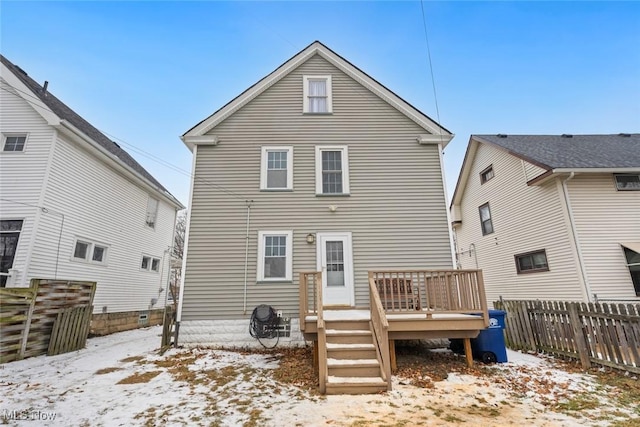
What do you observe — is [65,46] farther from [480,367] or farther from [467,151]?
[467,151]

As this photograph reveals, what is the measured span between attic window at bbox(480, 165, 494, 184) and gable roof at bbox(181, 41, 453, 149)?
5.68m

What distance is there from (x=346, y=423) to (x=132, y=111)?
737 inches

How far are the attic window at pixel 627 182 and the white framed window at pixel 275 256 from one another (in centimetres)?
Answer: 1104

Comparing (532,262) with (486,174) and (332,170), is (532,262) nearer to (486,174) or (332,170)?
(486,174)

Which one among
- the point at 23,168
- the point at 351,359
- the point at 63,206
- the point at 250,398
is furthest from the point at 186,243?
the point at 351,359

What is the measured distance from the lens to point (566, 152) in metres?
11.0


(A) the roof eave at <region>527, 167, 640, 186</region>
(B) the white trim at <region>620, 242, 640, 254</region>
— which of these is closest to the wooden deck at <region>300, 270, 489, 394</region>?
(A) the roof eave at <region>527, 167, 640, 186</region>

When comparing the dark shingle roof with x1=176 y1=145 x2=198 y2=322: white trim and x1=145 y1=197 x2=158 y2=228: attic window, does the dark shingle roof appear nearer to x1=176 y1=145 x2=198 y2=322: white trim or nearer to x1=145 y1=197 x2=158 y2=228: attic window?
x1=176 y1=145 x2=198 y2=322: white trim

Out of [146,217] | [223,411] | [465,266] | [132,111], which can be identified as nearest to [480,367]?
[223,411]

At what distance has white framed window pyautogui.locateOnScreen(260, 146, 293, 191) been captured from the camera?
8.73 metres

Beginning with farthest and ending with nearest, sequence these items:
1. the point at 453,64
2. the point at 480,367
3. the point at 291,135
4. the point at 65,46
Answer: the point at 453,64
the point at 65,46
the point at 291,135
the point at 480,367

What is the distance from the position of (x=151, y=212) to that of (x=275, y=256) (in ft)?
30.1

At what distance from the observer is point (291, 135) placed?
30.0 ft

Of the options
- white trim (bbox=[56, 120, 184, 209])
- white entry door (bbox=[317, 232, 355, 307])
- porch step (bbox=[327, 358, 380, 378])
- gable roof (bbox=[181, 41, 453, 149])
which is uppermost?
gable roof (bbox=[181, 41, 453, 149])
